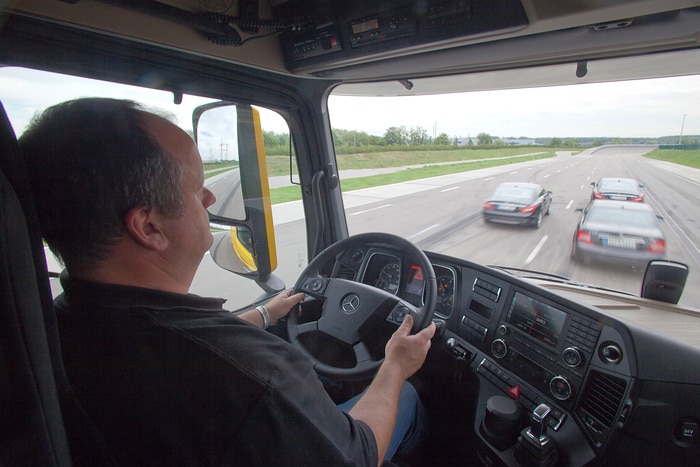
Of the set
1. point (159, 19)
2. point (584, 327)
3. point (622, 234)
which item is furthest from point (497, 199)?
point (159, 19)

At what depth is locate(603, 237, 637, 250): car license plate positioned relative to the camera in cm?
175

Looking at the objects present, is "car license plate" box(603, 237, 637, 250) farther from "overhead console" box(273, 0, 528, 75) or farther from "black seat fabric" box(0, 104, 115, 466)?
"black seat fabric" box(0, 104, 115, 466)

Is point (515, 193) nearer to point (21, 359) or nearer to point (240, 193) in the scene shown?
point (240, 193)

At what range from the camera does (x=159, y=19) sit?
1.67 meters

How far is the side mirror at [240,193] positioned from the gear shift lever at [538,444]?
1834 millimetres

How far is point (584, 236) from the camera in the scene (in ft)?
6.19

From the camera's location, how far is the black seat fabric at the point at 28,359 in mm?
723

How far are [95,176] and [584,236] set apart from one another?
202cm

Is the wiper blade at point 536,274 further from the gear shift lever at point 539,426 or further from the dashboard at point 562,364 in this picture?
the gear shift lever at point 539,426

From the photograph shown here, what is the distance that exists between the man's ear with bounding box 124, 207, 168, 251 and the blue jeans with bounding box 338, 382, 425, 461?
1367mm

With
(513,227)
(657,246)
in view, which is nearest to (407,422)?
(513,227)

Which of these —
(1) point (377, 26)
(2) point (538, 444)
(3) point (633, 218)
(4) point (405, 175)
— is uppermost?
(1) point (377, 26)

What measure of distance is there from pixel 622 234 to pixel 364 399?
1.39 meters

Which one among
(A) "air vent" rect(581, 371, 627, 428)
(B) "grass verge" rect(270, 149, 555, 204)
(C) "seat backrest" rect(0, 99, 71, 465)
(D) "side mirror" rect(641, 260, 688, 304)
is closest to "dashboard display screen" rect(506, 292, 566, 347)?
(A) "air vent" rect(581, 371, 627, 428)
